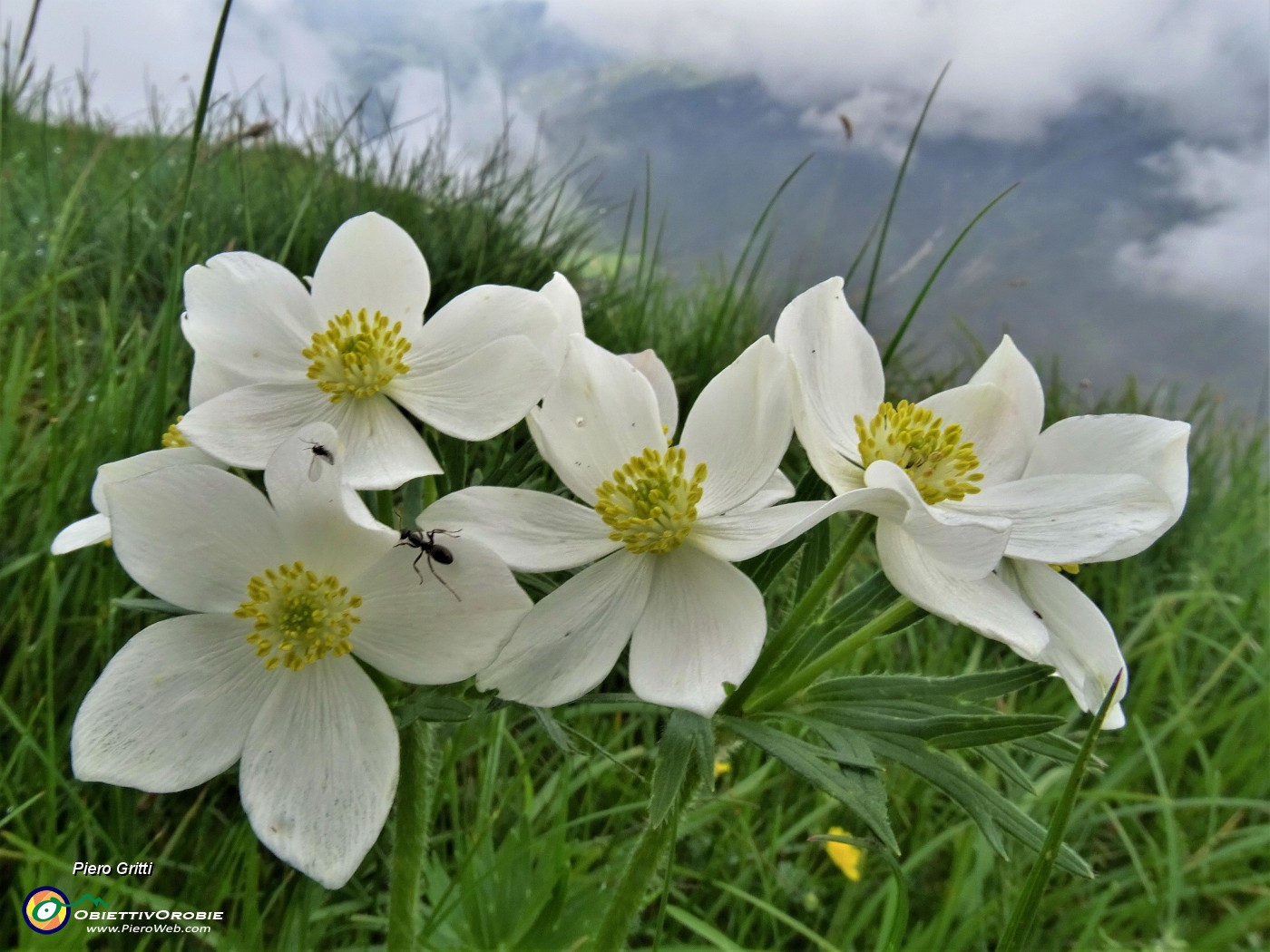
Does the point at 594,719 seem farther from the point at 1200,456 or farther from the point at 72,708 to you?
the point at 1200,456

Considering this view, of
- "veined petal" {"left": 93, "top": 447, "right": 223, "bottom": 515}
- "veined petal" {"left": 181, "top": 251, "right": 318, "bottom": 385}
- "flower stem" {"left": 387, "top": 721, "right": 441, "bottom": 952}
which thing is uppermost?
"veined petal" {"left": 181, "top": 251, "right": 318, "bottom": 385}

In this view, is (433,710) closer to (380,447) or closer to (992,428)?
(380,447)

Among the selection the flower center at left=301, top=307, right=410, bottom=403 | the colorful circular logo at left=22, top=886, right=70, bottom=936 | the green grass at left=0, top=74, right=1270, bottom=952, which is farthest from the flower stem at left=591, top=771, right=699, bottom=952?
the colorful circular logo at left=22, top=886, right=70, bottom=936

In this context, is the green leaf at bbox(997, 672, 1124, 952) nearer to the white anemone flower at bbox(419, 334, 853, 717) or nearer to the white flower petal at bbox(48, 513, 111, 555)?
the white anemone flower at bbox(419, 334, 853, 717)

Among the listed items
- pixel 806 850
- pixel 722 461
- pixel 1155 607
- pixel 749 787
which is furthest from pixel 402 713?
pixel 1155 607

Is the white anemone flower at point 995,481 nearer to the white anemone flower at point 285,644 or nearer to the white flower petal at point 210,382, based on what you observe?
the white anemone flower at point 285,644

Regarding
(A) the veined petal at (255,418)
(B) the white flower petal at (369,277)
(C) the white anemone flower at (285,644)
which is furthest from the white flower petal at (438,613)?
(B) the white flower petal at (369,277)

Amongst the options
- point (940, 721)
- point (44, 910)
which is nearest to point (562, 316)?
point (940, 721)

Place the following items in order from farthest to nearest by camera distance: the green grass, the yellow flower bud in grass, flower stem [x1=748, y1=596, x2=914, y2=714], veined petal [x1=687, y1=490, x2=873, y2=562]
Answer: the yellow flower bud in grass < the green grass < flower stem [x1=748, y1=596, x2=914, y2=714] < veined petal [x1=687, y1=490, x2=873, y2=562]
